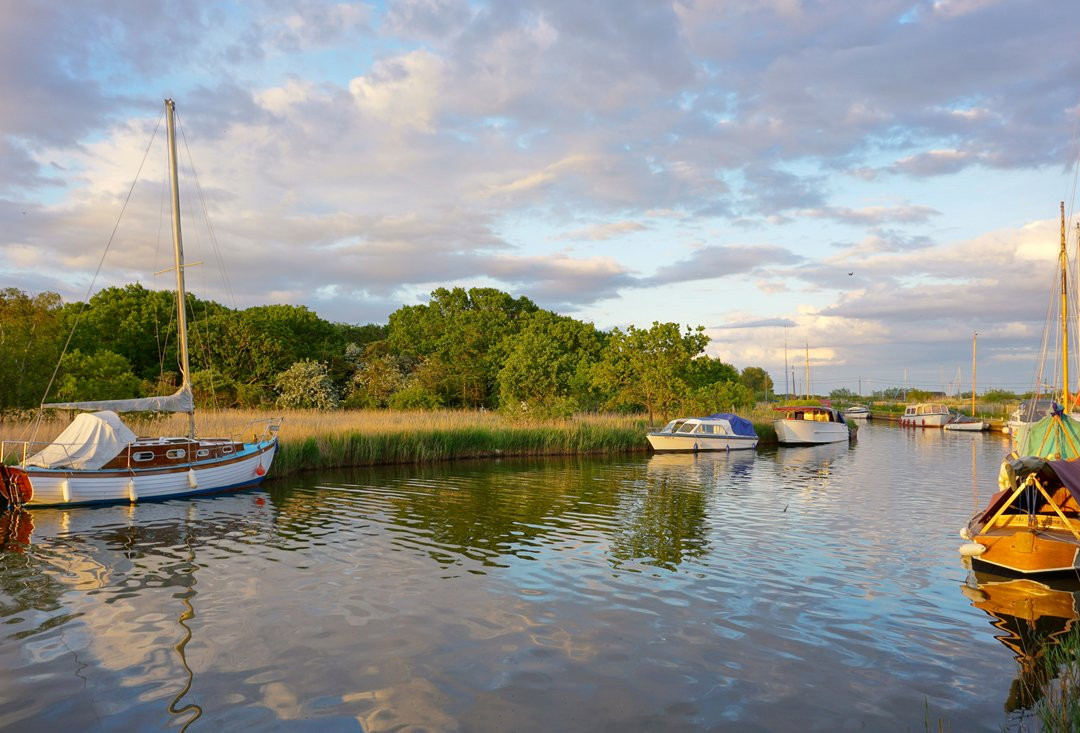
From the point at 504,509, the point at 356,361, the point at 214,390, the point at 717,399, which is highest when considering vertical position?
the point at 356,361

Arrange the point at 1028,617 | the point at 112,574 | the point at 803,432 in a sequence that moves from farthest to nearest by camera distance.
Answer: the point at 803,432 → the point at 112,574 → the point at 1028,617

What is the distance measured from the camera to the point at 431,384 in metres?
58.4

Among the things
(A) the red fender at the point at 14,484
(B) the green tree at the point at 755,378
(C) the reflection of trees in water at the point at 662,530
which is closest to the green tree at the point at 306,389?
(A) the red fender at the point at 14,484

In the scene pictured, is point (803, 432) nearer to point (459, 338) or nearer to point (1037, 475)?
point (459, 338)

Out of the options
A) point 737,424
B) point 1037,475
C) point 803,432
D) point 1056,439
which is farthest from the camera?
point 803,432

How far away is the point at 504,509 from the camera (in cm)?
2048

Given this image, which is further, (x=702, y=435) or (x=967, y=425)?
(x=967, y=425)

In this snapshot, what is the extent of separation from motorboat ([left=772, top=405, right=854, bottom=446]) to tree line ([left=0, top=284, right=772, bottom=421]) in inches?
233

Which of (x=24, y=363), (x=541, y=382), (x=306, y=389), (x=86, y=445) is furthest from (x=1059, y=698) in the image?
(x=306, y=389)

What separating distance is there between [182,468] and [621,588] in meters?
16.4

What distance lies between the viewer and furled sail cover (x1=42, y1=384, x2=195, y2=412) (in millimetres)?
21833

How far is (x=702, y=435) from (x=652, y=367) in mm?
7989

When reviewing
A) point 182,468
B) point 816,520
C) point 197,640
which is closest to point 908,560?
point 816,520

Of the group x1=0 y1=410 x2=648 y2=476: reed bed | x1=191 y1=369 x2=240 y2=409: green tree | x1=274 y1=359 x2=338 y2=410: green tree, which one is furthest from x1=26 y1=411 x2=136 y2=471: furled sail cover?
x1=274 y1=359 x2=338 y2=410: green tree
